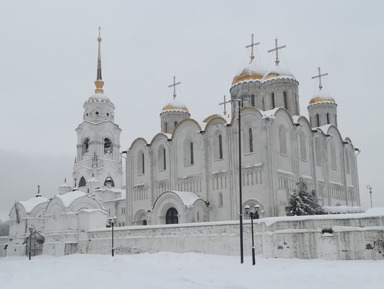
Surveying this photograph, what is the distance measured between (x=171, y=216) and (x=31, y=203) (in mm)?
15289

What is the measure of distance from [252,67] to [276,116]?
934 cm

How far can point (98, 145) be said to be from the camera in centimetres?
5438

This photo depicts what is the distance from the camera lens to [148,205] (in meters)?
37.7

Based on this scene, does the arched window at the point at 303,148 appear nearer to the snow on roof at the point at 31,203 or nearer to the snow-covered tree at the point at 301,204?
the snow-covered tree at the point at 301,204

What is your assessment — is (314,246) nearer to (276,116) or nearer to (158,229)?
(158,229)

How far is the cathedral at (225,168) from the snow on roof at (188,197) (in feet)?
0.23

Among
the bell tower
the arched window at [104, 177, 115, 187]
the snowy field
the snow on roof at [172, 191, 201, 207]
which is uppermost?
the bell tower

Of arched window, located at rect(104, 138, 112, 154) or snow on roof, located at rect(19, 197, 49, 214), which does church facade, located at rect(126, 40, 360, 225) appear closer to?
snow on roof, located at rect(19, 197, 49, 214)

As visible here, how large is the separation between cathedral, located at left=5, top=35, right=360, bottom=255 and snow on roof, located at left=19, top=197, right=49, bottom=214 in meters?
0.08

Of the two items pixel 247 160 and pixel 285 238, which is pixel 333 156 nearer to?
pixel 247 160

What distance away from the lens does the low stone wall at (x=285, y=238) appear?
1866 centimetres

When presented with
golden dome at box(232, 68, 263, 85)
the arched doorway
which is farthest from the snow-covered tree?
golden dome at box(232, 68, 263, 85)

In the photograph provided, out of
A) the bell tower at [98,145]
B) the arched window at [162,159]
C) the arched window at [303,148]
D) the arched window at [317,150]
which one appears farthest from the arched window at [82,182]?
the arched window at [303,148]

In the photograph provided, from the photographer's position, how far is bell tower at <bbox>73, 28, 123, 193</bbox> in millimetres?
53594
